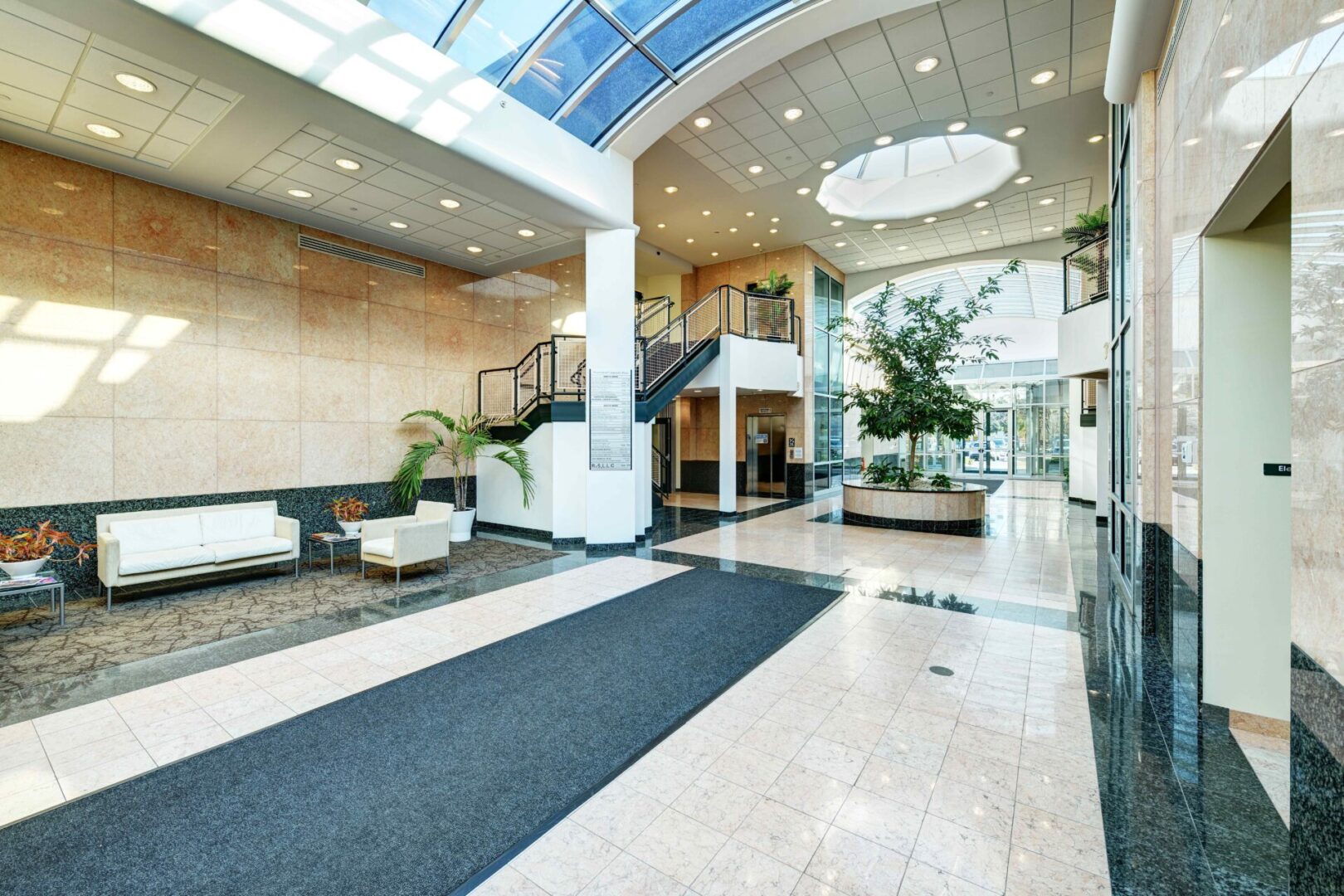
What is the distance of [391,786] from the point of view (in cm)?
271

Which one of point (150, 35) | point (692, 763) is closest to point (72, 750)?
point (692, 763)

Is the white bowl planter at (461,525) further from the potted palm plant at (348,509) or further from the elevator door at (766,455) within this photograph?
the elevator door at (766,455)

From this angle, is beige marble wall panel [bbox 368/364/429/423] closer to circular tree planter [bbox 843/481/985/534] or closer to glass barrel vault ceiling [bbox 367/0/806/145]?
glass barrel vault ceiling [bbox 367/0/806/145]

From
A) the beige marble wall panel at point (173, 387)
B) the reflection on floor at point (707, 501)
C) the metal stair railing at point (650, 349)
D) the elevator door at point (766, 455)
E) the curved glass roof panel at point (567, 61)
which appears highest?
the curved glass roof panel at point (567, 61)

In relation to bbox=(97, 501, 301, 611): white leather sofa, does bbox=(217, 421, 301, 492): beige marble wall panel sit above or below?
above

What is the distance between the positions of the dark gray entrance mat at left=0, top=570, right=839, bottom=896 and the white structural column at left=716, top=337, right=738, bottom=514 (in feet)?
24.0

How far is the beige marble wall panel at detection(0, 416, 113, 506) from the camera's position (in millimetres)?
6086

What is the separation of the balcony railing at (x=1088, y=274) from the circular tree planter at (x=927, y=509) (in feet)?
12.3

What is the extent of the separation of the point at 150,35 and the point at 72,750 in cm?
516

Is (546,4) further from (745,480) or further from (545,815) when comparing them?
(745,480)

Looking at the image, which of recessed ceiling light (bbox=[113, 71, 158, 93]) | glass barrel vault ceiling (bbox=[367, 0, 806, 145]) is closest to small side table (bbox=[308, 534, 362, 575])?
recessed ceiling light (bbox=[113, 71, 158, 93])

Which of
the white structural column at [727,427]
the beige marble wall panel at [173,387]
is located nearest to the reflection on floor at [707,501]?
the white structural column at [727,427]

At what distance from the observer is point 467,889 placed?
6.76ft

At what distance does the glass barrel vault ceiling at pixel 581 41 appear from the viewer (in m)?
5.91
